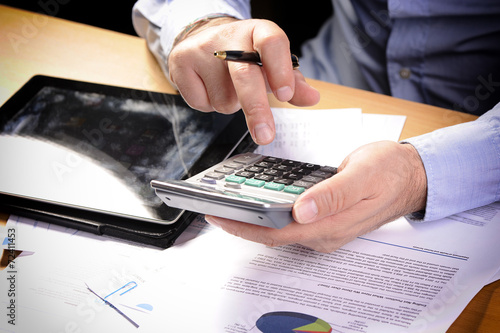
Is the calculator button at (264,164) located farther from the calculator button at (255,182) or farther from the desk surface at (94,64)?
the desk surface at (94,64)

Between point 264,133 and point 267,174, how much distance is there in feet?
0.14

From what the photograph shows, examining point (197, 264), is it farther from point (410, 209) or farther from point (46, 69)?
point (46, 69)

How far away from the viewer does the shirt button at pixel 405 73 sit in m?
0.82

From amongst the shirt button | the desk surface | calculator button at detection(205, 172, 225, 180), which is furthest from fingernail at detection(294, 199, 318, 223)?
the shirt button

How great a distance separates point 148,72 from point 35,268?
1.33ft

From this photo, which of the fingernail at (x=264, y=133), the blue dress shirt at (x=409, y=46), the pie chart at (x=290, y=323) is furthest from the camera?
the blue dress shirt at (x=409, y=46)

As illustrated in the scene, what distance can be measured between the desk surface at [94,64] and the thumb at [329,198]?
0.23 metres

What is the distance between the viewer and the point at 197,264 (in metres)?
0.47

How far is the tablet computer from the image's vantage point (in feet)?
1.72

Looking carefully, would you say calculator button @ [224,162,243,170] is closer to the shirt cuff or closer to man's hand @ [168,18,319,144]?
man's hand @ [168,18,319,144]

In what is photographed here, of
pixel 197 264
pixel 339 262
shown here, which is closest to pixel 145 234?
pixel 197 264

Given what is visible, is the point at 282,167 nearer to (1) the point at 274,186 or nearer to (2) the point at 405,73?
(1) the point at 274,186

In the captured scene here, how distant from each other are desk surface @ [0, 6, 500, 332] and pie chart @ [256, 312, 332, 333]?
335 mm

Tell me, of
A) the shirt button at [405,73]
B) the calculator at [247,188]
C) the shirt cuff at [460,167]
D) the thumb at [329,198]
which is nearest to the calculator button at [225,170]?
the calculator at [247,188]
